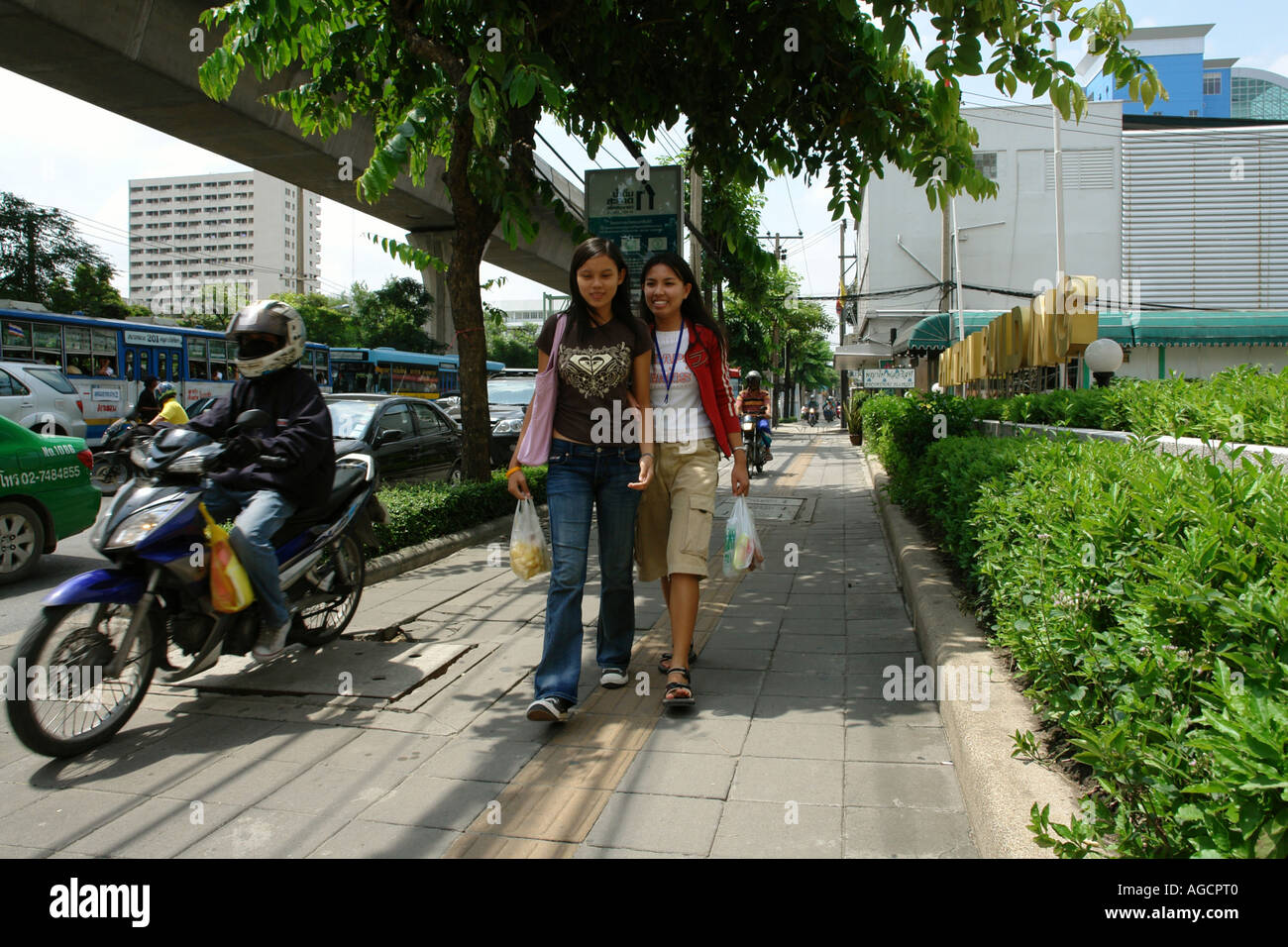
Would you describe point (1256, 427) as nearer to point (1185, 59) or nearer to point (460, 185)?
point (460, 185)

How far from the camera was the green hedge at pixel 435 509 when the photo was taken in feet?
23.0

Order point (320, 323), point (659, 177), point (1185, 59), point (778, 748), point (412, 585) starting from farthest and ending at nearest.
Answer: point (1185, 59) < point (320, 323) < point (659, 177) < point (412, 585) < point (778, 748)

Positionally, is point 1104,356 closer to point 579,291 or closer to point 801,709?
point 801,709

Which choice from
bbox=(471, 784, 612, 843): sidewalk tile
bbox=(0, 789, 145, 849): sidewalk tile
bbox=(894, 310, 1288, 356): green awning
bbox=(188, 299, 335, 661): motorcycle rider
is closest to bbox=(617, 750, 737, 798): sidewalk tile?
bbox=(471, 784, 612, 843): sidewalk tile

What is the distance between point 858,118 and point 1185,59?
7201 centimetres

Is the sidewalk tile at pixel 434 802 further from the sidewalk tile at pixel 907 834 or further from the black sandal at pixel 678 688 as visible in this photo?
the sidewalk tile at pixel 907 834

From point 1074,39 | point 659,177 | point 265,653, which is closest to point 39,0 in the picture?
point 659,177

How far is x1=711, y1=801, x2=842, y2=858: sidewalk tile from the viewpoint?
263 cm

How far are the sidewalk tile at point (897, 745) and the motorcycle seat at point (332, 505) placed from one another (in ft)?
8.63

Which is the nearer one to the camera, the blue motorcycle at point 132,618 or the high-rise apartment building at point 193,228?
the blue motorcycle at point 132,618

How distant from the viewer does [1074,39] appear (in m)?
4.99

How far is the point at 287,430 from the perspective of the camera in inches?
159

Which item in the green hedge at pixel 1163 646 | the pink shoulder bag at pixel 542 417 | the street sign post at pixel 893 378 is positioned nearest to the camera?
the green hedge at pixel 1163 646

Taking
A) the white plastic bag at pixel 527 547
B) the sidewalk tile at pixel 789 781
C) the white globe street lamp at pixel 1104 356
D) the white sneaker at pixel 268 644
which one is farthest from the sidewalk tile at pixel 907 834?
the white globe street lamp at pixel 1104 356
